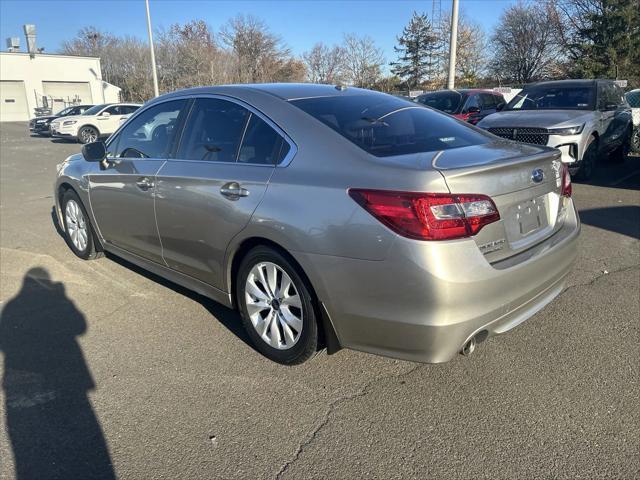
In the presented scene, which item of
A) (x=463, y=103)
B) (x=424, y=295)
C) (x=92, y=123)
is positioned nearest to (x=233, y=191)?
(x=424, y=295)

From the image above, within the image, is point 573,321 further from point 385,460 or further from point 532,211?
point 385,460

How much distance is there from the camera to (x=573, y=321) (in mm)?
3795

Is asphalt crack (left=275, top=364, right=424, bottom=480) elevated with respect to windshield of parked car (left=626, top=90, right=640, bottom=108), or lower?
lower

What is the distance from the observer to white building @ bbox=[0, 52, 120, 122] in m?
41.8

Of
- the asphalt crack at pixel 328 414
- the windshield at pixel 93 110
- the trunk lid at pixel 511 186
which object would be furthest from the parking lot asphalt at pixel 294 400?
the windshield at pixel 93 110

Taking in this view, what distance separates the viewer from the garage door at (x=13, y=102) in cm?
4191

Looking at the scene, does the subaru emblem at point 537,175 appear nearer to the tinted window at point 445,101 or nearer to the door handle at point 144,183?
the door handle at point 144,183

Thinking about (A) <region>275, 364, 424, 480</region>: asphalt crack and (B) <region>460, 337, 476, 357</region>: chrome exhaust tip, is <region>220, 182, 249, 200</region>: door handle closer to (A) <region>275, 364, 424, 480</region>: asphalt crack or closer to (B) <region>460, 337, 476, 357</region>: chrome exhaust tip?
(A) <region>275, 364, 424, 480</region>: asphalt crack

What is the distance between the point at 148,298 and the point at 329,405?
223 cm

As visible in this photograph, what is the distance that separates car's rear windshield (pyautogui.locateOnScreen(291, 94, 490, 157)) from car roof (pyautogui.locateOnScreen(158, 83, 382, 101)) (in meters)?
0.10

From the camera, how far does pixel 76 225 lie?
544 cm

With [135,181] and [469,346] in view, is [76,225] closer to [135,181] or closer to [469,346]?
[135,181]

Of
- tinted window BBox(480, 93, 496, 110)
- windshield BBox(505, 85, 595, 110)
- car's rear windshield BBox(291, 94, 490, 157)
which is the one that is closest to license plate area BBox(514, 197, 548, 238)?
car's rear windshield BBox(291, 94, 490, 157)

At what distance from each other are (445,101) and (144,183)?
1067 cm
